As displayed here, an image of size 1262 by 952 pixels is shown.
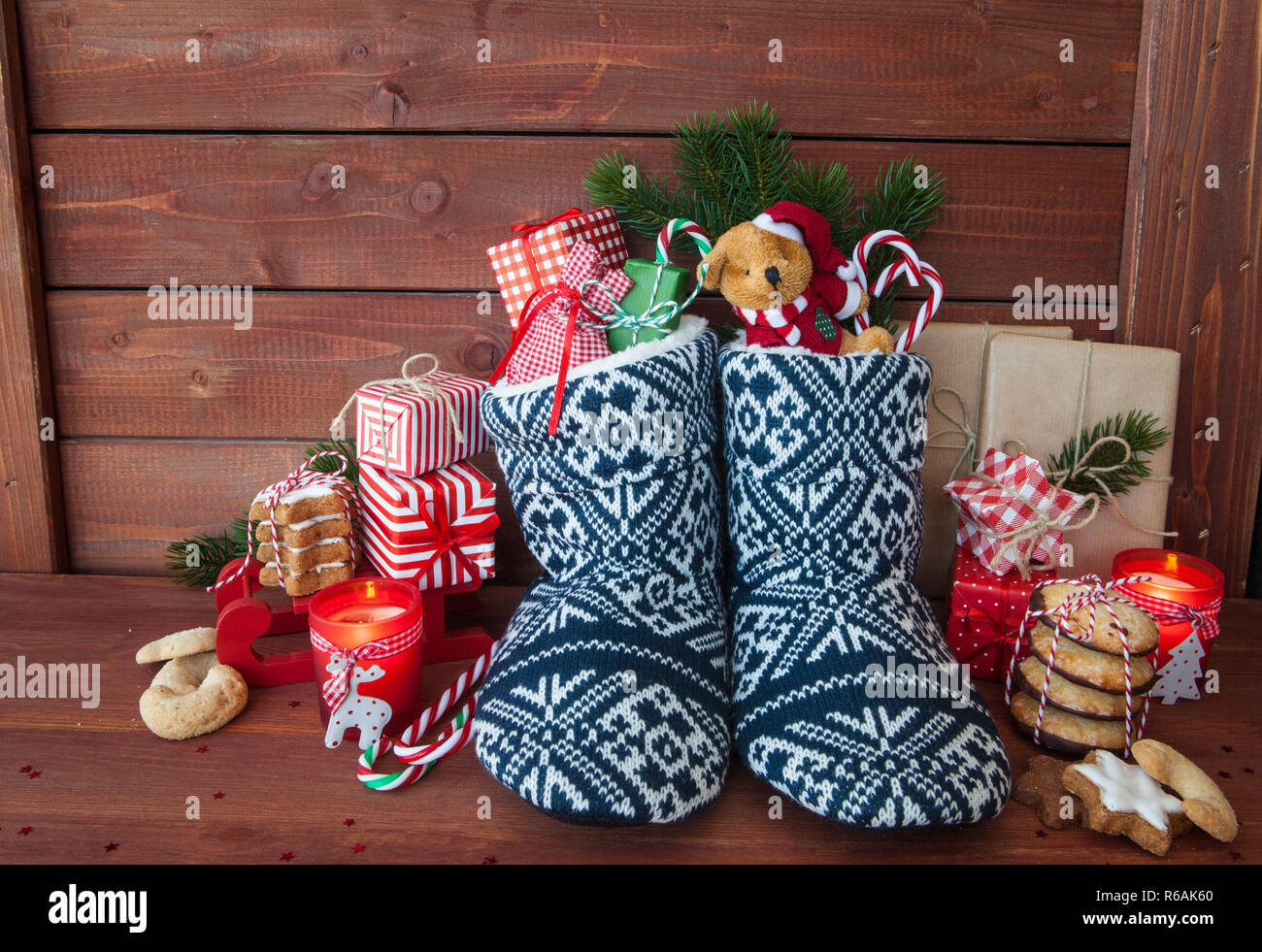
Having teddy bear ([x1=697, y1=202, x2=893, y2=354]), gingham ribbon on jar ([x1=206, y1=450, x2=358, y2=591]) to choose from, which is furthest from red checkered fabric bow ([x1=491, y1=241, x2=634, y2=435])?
gingham ribbon on jar ([x1=206, y1=450, x2=358, y2=591])

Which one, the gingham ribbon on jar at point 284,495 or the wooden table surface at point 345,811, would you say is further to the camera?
the gingham ribbon on jar at point 284,495

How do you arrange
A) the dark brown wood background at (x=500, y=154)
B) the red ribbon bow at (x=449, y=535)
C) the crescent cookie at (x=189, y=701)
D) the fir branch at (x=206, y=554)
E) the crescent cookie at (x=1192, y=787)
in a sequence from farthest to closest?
1. the fir branch at (x=206, y=554)
2. the dark brown wood background at (x=500, y=154)
3. the red ribbon bow at (x=449, y=535)
4. the crescent cookie at (x=189, y=701)
5. the crescent cookie at (x=1192, y=787)

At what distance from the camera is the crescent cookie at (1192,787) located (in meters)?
0.71

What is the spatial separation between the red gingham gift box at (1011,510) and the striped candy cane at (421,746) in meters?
0.55

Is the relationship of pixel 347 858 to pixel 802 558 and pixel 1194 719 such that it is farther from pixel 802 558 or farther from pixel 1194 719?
pixel 1194 719

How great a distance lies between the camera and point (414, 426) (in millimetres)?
926

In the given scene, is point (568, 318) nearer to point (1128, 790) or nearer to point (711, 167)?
point (711, 167)

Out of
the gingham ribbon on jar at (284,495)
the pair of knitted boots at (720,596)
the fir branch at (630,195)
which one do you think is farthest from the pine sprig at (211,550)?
the fir branch at (630,195)

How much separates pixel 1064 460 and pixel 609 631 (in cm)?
58

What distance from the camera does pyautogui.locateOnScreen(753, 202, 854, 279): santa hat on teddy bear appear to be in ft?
2.99

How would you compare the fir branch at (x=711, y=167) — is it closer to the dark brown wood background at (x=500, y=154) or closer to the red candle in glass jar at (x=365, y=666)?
the dark brown wood background at (x=500, y=154)
